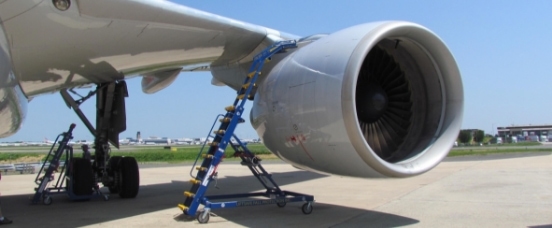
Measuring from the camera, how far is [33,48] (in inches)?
245

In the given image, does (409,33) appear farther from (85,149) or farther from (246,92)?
(85,149)

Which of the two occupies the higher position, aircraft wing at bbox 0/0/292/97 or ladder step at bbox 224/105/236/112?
aircraft wing at bbox 0/0/292/97

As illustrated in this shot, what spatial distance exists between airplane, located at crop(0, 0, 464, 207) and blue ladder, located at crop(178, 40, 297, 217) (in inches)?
7.0

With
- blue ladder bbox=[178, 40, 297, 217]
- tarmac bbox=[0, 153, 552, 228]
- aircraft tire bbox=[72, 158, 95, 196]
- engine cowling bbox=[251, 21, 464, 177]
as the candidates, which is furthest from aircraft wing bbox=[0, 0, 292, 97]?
tarmac bbox=[0, 153, 552, 228]

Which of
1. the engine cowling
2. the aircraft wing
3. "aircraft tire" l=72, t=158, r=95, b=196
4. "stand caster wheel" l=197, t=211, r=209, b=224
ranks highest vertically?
the aircraft wing

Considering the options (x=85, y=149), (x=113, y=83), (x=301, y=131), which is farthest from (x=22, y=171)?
(x=301, y=131)

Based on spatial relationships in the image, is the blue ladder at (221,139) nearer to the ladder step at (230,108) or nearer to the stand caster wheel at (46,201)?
the ladder step at (230,108)

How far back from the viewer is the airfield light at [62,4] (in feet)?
17.6

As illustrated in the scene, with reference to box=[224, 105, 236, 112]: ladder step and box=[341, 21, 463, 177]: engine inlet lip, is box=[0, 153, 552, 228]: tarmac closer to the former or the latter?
box=[341, 21, 463, 177]: engine inlet lip

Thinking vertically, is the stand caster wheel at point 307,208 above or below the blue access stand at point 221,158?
below

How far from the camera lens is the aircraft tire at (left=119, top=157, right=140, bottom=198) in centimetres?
970

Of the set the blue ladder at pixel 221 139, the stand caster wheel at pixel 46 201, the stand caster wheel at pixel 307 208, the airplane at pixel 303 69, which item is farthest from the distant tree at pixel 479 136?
the blue ladder at pixel 221 139

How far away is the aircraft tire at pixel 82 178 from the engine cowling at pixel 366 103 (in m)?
4.30

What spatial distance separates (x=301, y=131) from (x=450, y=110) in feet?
5.96
